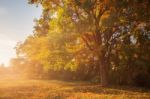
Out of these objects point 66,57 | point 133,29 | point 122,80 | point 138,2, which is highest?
point 138,2

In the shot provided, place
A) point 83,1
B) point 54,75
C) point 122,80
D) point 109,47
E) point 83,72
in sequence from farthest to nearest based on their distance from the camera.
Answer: point 54,75 → point 83,72 → point 122,80 → point 109,47 → point 83,1

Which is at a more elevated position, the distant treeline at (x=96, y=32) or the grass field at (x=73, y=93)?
the distant treeline at (x=96, y=32)

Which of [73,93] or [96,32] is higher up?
[96,32]

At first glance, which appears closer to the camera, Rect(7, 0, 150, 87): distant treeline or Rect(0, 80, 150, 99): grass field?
Rect(0, 80, 150, 99): grass field

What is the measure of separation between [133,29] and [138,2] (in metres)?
4.03

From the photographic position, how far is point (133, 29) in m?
35.2

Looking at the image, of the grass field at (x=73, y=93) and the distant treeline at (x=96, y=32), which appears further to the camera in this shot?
the distant treeline at (x=96, y=32)

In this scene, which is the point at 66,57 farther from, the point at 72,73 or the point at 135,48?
the point at 72,73

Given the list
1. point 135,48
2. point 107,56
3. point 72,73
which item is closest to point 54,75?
point 72,73

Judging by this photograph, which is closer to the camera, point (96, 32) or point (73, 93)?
point (73, 93)

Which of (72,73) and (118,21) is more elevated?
(118,21)

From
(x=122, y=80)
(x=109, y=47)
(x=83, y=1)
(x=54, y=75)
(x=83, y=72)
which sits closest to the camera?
(x=83, y=1)

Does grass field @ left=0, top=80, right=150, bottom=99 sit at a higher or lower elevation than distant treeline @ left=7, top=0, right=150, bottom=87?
lower

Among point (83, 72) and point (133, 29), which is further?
point (83, 72)
